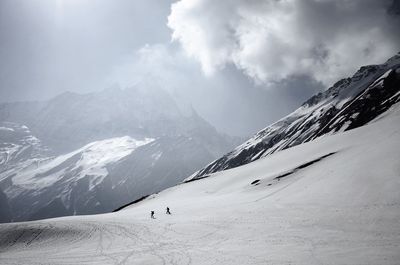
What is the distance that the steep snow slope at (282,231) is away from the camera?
1716 cm

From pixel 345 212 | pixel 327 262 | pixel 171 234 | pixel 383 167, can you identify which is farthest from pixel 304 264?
pixel 383 167

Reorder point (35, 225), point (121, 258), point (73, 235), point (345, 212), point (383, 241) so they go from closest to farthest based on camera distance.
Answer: point (383, 241) < point (121, 258) < point (345, 212) < point (73, 235) < point (35, 225)

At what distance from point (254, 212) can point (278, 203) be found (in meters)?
4.07

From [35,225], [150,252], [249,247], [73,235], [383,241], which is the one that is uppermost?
[35,225]

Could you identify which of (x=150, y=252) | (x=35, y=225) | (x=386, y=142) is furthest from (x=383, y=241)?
(x=35, y=225)

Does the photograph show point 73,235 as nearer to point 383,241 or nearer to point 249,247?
point 249,247

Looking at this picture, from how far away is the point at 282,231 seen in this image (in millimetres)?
22172

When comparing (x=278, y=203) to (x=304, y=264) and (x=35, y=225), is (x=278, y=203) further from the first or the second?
(x=35, y=225)

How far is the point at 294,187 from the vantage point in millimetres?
40312

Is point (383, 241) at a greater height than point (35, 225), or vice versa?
point (35, 225)

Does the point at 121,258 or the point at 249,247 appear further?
the point at 121,258

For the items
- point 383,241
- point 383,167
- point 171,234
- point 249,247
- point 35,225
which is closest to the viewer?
point 383,241

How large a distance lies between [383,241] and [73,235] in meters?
31.0

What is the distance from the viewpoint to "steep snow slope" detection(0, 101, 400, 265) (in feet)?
56.3
